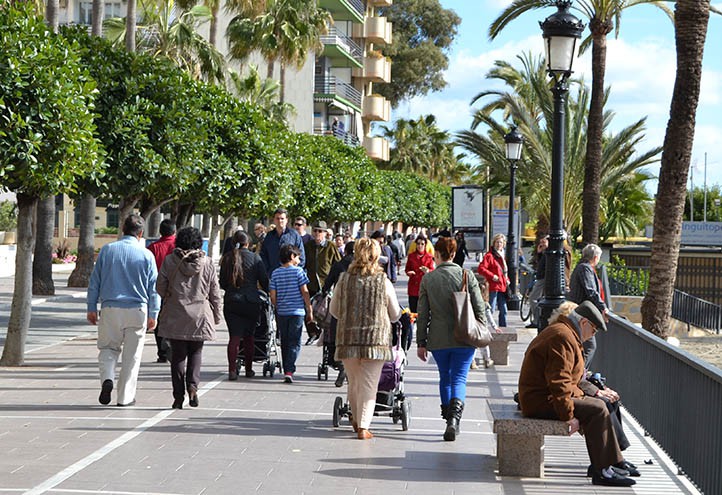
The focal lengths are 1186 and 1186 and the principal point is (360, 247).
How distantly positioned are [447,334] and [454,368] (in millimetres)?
312

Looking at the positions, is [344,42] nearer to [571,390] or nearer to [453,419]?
[453,419]

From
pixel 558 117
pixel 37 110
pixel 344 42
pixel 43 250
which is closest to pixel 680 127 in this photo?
pixel 558 117

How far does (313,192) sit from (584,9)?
15.1 m

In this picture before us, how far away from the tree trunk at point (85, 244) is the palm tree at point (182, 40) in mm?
6560

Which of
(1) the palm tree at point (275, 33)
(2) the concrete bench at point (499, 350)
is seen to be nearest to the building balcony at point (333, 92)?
(1) the palm tree at point (275, 33)

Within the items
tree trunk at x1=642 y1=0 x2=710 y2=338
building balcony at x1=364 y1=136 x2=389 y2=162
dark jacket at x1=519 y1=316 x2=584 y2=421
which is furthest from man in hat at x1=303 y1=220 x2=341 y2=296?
building balcony at x1=364 y1=136 x2=389 y2=162

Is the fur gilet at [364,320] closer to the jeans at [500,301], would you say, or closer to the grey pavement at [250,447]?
the grey pavement at [250,447]

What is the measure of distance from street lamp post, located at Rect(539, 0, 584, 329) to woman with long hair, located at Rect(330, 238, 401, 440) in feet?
9.01

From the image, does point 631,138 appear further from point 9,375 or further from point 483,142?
point 9,375

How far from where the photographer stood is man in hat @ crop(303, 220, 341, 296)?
60.2 ft

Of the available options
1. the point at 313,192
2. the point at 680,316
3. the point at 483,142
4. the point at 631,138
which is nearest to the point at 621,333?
the point at 680,316

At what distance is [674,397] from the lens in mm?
8797

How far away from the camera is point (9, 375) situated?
46.4ft

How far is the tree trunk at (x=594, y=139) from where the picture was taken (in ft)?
80.9
